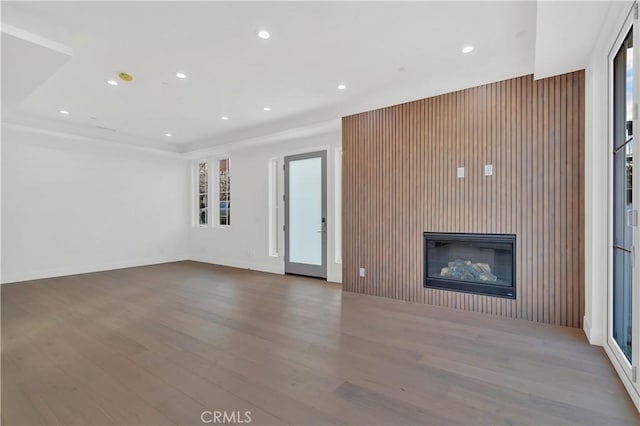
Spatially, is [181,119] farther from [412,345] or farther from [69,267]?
[412,345]

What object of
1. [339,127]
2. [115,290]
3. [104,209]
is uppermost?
[339,127]

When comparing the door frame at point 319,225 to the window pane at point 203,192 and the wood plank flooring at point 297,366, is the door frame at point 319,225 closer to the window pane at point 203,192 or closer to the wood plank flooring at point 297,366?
the wood plank flooring at point 297,366

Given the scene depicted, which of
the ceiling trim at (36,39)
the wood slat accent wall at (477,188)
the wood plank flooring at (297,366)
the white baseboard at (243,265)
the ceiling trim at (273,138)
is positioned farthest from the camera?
the white baseboard at (243,265)

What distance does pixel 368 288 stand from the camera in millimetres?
4523

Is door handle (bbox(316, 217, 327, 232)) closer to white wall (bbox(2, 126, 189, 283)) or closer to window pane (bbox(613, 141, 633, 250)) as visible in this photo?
window pane (bbox(613, 141, 633, 250))

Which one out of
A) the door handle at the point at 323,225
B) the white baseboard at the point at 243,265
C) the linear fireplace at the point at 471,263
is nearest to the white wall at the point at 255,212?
the white baseboard at the point at 243,265

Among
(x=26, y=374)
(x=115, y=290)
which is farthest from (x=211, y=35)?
(x=115, y=290)

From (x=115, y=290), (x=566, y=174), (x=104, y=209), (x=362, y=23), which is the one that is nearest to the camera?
(x=362, y=23)

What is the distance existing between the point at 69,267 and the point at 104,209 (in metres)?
1.31

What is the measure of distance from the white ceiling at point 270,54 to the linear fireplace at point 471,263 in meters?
1.89

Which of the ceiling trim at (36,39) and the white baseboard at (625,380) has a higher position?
the ceiling trim at (36,39)

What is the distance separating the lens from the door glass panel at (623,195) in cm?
223

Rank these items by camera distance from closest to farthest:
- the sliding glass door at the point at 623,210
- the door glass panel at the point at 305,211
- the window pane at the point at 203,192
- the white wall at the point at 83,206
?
the sliding glass door at the point at 623,210 < the white wall at the point at 83,206 < the door glass panel at the point at 305,211 < the window pane at the point at 203,192

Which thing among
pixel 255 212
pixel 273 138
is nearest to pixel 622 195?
pixel 273 138
